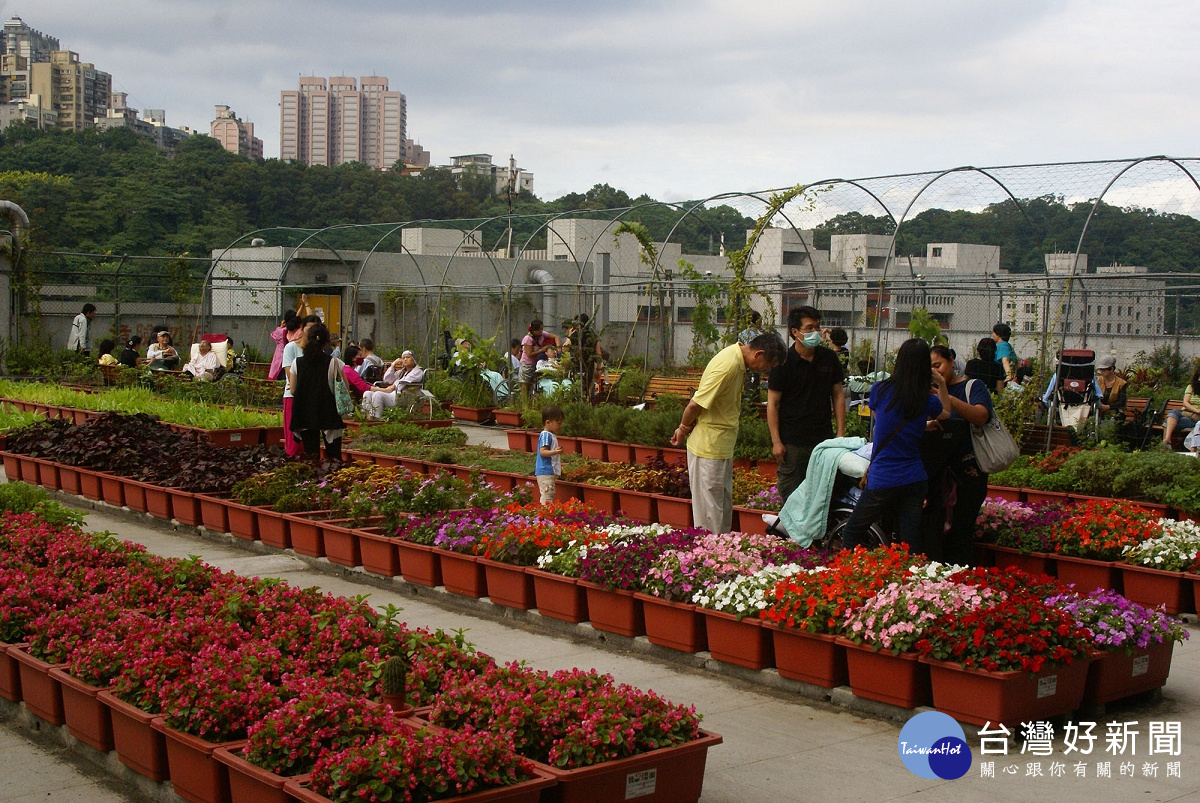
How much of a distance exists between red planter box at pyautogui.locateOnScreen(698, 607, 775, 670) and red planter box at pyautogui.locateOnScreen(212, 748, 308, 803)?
2.55 metres

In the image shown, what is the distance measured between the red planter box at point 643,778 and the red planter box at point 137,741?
1506 millimetres

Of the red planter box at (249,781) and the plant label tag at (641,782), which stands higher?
the red planter box at (249,781)

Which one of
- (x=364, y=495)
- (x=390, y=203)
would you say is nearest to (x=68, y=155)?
(x=390, y=203)

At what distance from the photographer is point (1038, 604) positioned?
191 inches

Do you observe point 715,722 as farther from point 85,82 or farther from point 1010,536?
point 85,82

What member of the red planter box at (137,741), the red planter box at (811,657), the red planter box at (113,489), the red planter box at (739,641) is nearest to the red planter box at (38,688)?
the red planter box at (137,741)

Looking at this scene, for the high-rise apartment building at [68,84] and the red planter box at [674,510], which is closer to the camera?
the red planter box at [674,510]

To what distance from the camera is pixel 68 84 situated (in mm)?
182125

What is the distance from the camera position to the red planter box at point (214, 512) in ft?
30.2

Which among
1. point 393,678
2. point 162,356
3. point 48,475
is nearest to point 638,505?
point 393,678

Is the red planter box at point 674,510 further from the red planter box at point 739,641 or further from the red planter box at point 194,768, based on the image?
the red planter box at point 194,768

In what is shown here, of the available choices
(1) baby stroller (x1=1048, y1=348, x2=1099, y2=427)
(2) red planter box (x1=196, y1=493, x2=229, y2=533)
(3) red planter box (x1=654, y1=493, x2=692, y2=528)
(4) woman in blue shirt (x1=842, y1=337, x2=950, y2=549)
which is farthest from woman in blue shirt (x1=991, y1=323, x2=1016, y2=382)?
(2) red planter box (x1=196, y1=493, x2=229, y2=533)

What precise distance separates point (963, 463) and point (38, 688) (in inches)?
199

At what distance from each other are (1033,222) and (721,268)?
33.1ft
